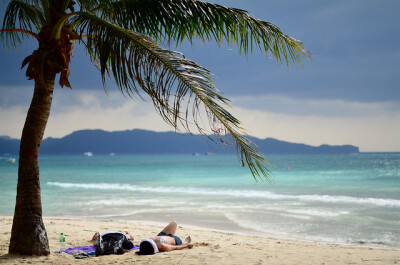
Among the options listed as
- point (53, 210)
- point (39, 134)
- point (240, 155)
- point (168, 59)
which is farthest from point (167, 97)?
point (53, 210)

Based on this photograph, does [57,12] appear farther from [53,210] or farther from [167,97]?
[53,210]

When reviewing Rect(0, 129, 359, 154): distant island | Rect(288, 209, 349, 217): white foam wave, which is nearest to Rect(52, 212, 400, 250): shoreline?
Rect(288, 209, 349, 217): white foam wave

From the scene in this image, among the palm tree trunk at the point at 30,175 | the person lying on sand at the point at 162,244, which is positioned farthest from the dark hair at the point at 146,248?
the palm tree trunk at the point at 30,175

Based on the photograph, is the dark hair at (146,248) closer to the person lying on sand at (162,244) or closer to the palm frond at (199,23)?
the person lying on sand at (162,244)

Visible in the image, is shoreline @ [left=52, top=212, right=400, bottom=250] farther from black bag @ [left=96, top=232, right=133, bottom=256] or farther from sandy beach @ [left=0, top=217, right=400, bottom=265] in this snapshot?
black bag @ [left=96, top=232, right=133, bottom=256]

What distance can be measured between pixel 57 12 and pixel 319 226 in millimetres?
8579

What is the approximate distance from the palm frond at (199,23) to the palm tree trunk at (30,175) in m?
1.35

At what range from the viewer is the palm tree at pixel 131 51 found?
483 cm

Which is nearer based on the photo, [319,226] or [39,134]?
[39,134]

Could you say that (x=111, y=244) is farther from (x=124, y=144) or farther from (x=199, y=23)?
(x=124, y=144)

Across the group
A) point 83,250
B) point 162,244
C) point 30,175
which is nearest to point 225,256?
point 162,244

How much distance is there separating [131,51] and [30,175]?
226 cm

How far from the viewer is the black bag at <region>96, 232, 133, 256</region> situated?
20.6 feet

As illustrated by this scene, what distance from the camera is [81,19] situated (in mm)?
5234
